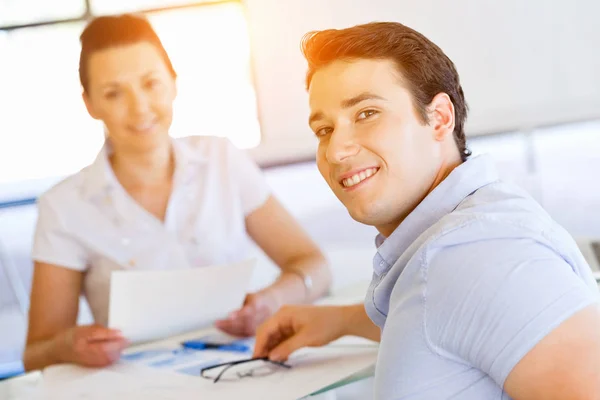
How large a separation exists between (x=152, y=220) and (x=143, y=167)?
14cm

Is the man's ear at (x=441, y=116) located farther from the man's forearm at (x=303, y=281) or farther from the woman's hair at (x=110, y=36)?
the woman's hair at (x=110, y=36)

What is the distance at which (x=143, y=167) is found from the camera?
1.78 meters

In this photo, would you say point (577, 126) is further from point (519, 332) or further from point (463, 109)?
point (519, 332)

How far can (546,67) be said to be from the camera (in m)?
2.30

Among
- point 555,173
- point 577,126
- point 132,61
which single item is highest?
point 132,61

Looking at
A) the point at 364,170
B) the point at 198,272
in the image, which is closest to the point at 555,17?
the point at 198,272

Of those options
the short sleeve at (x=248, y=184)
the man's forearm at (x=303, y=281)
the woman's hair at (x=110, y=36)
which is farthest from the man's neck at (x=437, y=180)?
the woman's hair at (x=110, y=36)

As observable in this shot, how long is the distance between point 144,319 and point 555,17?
63.4 inches

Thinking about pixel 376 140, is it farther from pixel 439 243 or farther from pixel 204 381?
pixel 204 381

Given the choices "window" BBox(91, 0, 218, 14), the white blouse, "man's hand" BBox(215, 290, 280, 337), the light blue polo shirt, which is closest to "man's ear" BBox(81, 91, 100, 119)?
the white blouse

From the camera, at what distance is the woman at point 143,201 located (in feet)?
5.40

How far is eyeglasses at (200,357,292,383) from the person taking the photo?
108 cm

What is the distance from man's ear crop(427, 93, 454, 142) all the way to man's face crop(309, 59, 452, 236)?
1 cm

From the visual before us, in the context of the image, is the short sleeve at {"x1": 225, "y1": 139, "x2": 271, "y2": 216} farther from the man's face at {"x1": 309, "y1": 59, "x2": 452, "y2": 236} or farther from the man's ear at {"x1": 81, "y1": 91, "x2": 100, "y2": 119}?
the man's face at {"x1": 309, "y1": 59, "x2": 452, "y2": 236}
